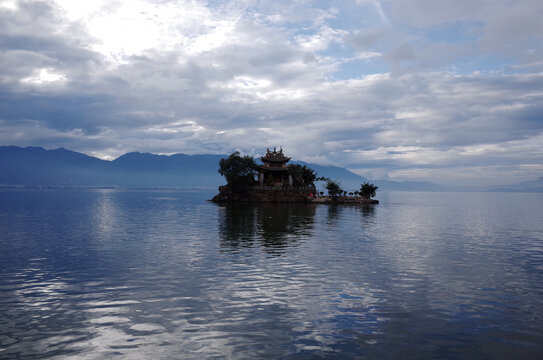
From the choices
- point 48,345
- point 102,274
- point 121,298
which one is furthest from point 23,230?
point 48,345

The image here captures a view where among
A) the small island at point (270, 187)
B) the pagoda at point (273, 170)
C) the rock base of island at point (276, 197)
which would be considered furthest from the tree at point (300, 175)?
the rock base of island at point (276, 197)

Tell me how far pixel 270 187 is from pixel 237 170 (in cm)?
1182

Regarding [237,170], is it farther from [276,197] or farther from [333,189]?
[333,189]

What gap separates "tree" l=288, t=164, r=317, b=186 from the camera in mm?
114000

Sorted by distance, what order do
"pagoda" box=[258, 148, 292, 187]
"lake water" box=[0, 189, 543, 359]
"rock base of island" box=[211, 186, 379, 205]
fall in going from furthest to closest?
"pagoda" box=[258, 148, 292, 187]
"rock base of island" box=[211, 186, 379, 205]
"lake water" box=[0, 189, 543, 359]

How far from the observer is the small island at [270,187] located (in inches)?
4129

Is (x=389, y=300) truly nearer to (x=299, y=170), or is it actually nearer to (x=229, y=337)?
(x=229, y=337)

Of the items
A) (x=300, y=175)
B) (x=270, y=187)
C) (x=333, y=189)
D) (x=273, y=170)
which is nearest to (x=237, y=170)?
(x=270, y=187)

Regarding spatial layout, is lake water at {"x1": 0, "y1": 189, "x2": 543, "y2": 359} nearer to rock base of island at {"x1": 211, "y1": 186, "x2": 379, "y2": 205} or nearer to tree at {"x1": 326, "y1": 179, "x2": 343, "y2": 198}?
rock base of island at {"x1": 211, "y1": 186, "x2": 379, "y2": 205}

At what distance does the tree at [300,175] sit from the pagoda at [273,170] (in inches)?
92.1

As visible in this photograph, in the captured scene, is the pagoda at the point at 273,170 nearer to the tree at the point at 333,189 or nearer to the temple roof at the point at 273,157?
the temple roof at the point at 273,157

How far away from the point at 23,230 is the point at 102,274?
25640mm

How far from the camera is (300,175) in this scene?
114 metres

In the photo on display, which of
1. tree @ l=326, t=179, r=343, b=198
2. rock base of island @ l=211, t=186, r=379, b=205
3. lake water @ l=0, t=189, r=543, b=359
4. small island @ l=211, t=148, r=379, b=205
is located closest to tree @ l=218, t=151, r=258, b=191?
small island @ l=211, t=148, r=379, b=205
